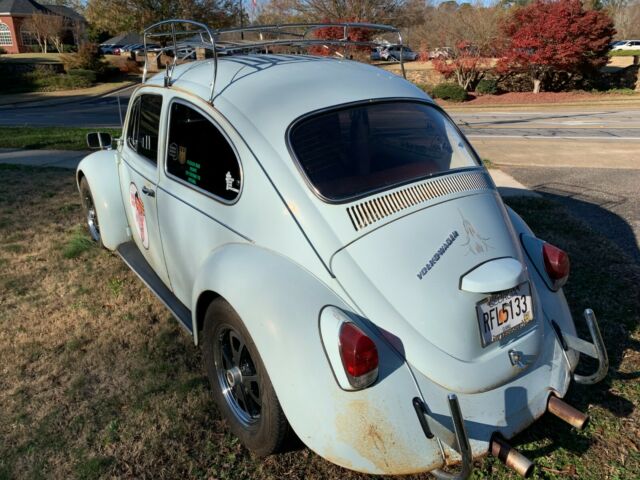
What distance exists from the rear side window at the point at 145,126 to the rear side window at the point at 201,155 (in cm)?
29

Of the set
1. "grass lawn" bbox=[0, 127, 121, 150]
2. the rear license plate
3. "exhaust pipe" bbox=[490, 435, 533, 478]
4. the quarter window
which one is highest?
the quarter window

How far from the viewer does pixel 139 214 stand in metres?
3.91

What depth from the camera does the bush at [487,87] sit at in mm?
24359

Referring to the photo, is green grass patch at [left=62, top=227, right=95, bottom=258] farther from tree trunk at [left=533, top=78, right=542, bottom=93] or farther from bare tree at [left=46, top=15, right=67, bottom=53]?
bare tree at [left=46, top=15, right=67, bottom=53]

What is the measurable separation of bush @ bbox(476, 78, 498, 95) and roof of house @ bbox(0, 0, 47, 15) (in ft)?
159

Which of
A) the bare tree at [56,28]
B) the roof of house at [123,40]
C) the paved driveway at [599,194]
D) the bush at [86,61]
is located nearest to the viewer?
the paved driveway at [599,194]

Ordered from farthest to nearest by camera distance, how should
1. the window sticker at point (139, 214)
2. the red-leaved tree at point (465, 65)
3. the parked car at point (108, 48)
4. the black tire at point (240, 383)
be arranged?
1. the parked car at point (108, 48)
2. the red-leaved tree at point (465, 65)
3. the window sticker at point (139, 214)
4. the black tire at point (240, 383)

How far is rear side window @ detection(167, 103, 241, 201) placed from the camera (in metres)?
2.77

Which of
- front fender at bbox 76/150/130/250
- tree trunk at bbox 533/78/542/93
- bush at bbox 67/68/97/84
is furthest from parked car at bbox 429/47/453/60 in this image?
front fender at bbox 76/150/130/250

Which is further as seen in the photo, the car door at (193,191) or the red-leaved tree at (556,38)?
the red-leaved tree at (556,38)

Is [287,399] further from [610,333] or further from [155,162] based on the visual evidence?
[610,333]

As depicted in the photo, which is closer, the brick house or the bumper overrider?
the bumper overrider

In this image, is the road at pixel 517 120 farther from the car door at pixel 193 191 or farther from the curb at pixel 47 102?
the car door at pixel 193 191

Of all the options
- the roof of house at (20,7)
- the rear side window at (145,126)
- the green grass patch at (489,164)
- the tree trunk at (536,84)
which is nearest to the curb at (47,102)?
the tree trunk at (536,84)
